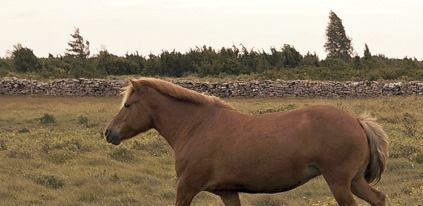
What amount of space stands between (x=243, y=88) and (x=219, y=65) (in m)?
8.78

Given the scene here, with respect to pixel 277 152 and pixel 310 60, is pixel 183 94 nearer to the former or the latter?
pixel 277 152

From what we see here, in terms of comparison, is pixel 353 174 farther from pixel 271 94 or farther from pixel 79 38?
pixel 79 38

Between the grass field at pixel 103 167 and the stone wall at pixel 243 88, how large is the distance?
20.9ft

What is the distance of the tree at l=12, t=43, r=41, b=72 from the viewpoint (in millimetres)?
39266

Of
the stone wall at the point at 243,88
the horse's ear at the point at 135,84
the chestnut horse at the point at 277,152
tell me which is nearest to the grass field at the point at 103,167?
the chestnut horse at the point at 277,152

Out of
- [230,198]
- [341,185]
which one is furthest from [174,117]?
[341,185]

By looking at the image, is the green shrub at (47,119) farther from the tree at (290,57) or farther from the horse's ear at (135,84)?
the tree at (290,57)

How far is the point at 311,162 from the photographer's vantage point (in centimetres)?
692

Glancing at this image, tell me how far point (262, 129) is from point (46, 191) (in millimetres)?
6440

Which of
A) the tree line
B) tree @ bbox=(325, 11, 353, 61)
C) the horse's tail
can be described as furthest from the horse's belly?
tree @ bbox=(325, 11, 353, 61)

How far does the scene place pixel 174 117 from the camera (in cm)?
802

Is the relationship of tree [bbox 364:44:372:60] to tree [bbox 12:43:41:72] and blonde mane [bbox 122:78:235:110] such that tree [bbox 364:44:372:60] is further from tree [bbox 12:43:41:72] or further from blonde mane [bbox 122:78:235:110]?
blonde mane [bbox 122:78:235:110]

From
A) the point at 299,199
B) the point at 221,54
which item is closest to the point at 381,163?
the point at 299,199

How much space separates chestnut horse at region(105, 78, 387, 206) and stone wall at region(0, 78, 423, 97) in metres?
23.0
